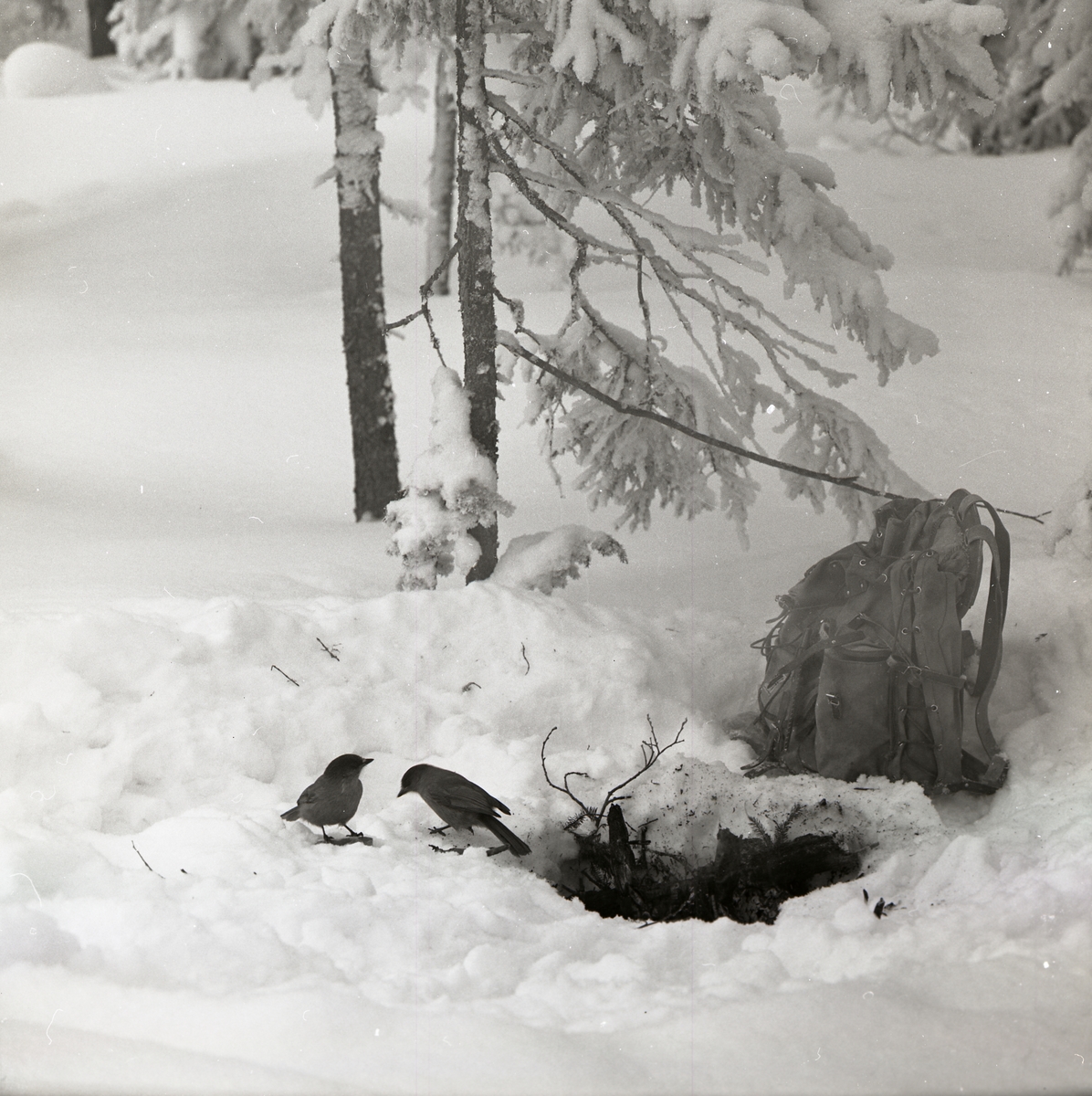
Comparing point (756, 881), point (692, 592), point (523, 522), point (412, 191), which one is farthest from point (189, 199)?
point (756, 881)

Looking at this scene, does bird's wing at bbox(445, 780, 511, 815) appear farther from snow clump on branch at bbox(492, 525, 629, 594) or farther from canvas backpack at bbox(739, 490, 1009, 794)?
snow clump on branch at bbox(492, 525, 629, 594)

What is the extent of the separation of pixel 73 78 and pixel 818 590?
17.2m

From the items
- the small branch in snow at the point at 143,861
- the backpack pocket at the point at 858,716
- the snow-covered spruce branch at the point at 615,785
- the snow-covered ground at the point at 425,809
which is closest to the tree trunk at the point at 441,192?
the snow-covered ground at the point at 425,809

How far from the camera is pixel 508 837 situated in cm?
343

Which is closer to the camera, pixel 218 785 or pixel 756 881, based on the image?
pixel 756 881

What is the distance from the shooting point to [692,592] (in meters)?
5.46

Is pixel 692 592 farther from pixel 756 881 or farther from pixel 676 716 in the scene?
pixel 756 881

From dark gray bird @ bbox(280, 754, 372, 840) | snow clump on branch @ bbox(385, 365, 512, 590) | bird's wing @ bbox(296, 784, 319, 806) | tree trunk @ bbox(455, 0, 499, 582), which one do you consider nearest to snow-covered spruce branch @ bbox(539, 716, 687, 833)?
dark gray bird @ bbox(280, 754, 372, 840)

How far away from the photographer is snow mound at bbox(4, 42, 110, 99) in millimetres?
17391

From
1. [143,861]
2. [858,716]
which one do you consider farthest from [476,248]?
[143,861]

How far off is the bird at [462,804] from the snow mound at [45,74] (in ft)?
57.4

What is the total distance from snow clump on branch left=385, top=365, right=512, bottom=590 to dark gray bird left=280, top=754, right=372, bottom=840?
1.37m

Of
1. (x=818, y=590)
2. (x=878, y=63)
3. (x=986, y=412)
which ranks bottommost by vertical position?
(x=986, y=412)

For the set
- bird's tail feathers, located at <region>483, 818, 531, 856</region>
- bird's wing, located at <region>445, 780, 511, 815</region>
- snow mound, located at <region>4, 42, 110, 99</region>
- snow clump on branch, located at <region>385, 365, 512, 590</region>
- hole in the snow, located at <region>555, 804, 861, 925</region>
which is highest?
snow mound, located at <region>4, 42, 110, 99</region>
